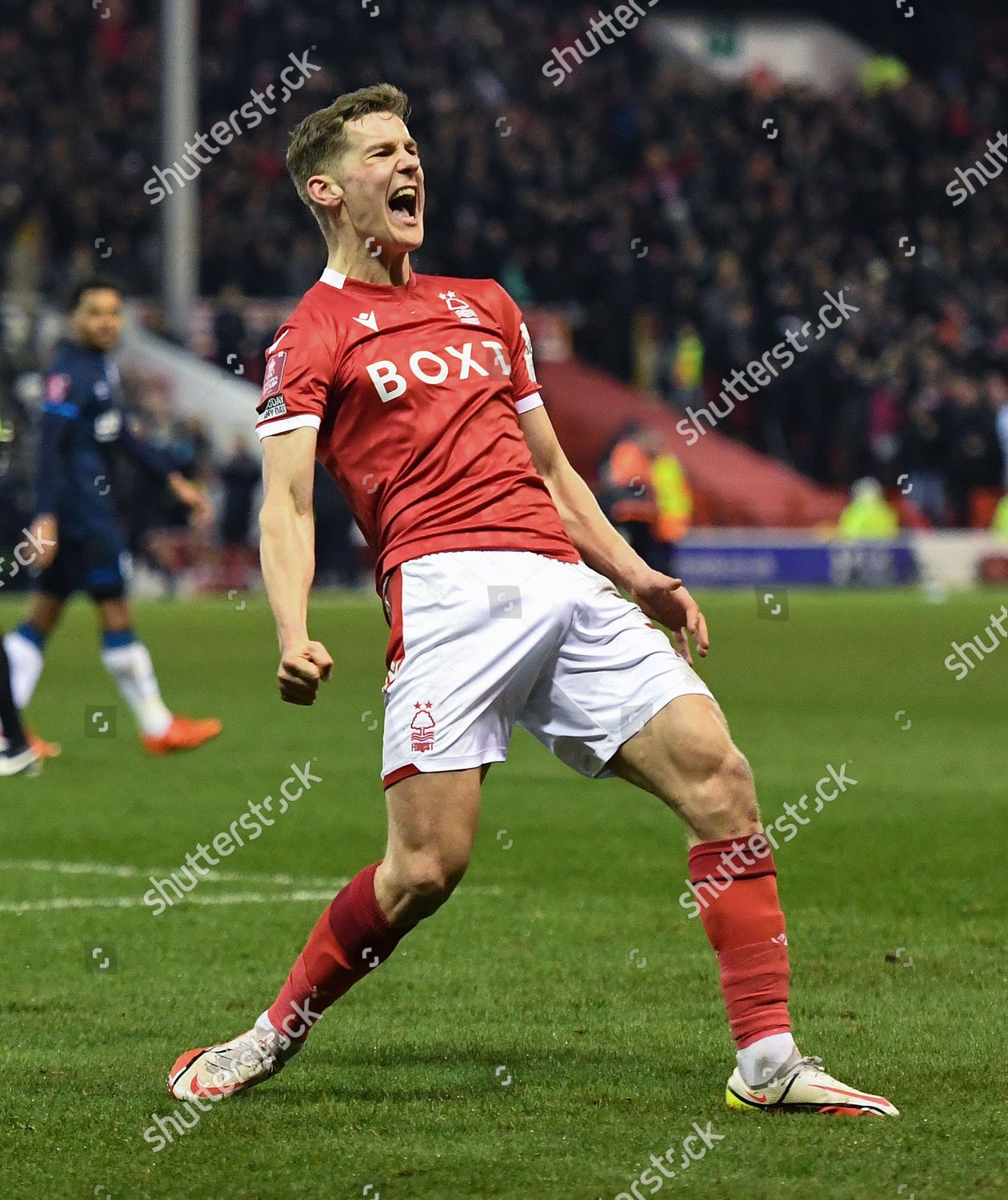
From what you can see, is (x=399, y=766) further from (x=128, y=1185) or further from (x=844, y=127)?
(x=844, y=127)

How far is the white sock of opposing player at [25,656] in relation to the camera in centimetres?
1093

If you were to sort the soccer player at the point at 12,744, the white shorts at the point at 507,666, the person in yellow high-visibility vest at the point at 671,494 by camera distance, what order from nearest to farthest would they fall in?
the white shorts at the point at 507,666 < the soccer player at the point at 12,744 < the person in yellow high-visibility vest at the point at 671,494

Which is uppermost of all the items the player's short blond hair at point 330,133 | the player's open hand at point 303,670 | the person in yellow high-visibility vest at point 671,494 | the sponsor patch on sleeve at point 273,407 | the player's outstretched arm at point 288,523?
the player's short blond hair at point 330,133

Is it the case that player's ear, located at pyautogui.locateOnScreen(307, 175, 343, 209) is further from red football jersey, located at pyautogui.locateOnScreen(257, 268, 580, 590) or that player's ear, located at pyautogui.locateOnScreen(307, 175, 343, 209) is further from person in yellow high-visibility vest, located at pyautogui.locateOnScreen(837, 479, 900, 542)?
person in yellow high-visibility vest, located at pyautogui.locateOnScreen(837, 479, 900, 542)

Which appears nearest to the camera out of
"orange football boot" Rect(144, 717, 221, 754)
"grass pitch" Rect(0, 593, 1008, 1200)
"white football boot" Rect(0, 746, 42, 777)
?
"grass pitch" Rect(0, 593, 1008, 1200)

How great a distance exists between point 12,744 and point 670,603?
20.8 feet

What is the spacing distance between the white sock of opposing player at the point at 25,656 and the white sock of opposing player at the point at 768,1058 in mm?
6954

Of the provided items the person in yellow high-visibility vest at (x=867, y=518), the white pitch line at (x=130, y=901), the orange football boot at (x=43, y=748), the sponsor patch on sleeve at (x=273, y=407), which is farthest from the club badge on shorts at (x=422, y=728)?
the person in yellow high-visibility vest at (x=867, y=518)

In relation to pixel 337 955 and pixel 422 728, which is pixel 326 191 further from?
pixel 337 955

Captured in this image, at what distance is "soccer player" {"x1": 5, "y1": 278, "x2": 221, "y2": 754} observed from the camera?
1080 centimetres

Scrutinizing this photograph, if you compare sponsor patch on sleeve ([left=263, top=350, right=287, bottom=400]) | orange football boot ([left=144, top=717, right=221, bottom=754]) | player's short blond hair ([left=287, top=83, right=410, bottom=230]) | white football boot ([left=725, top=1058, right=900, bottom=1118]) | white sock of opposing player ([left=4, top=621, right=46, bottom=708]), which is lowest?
orange football boot ([left=144, top=717, right=221, bottom=754])

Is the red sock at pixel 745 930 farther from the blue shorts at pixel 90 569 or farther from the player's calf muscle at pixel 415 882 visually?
the blue shorts at pixel 90 569

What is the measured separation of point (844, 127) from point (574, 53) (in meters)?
4.28

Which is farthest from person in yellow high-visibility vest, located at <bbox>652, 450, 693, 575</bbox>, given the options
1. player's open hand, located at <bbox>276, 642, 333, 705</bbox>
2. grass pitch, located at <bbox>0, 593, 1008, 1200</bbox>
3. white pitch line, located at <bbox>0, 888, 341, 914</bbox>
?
player's open hand, located at <bbox>276, 642, 333, 705</bbox>
